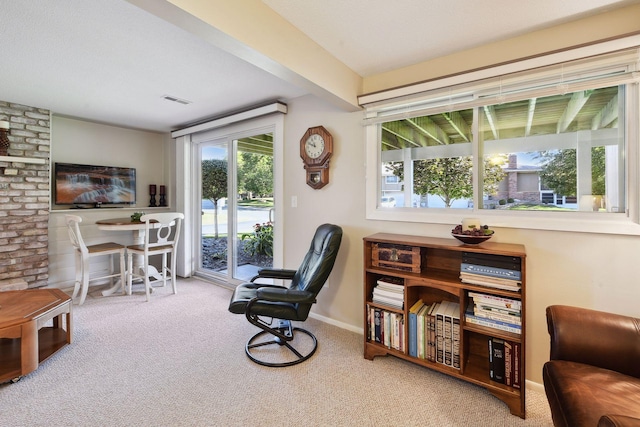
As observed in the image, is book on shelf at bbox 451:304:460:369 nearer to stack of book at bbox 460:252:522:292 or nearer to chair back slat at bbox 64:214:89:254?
stack of book at bbox 460:252:522:292

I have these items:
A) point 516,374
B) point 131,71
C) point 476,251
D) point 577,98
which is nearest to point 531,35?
point 577,98

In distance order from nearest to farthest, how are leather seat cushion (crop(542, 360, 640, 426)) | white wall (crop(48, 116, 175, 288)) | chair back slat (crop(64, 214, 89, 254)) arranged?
leather seat cushion (crop(542, 360, 640, 426)) → chair back slat (crop(64, 214, 89, 254)) → white wall (crop(48, 116, 175, 288))

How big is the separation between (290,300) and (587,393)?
4.92 feet

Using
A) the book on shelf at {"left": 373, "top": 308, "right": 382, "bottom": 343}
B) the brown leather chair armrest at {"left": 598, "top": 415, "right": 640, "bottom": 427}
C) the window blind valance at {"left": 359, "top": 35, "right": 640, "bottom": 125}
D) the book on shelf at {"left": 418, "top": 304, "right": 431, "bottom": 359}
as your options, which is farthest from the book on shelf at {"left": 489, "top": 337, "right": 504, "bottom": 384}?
the window blind valance at {"left": 359, "top": 35, "right": 640, "bottom": 125}

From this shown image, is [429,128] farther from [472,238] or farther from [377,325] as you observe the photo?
[377,325]

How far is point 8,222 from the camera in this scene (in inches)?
125

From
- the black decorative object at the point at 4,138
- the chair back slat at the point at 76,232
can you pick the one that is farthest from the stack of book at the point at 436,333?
the black decorative object at the point at 4,138

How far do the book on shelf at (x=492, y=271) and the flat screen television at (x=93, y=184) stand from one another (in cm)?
454

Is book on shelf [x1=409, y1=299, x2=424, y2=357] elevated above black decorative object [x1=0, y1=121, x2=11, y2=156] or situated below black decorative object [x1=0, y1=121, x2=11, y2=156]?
below

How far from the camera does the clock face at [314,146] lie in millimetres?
2717

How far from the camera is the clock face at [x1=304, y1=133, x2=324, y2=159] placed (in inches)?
107

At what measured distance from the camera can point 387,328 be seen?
2.09 meters

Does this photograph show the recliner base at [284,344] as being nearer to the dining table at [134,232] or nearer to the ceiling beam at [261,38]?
the ceiling beam at [261,38]

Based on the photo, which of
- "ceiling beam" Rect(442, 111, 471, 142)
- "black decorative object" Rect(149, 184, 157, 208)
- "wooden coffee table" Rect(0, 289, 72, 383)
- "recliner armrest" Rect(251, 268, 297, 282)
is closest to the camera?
"wooden coffee table" Rect(0, 289, 72, 383)
